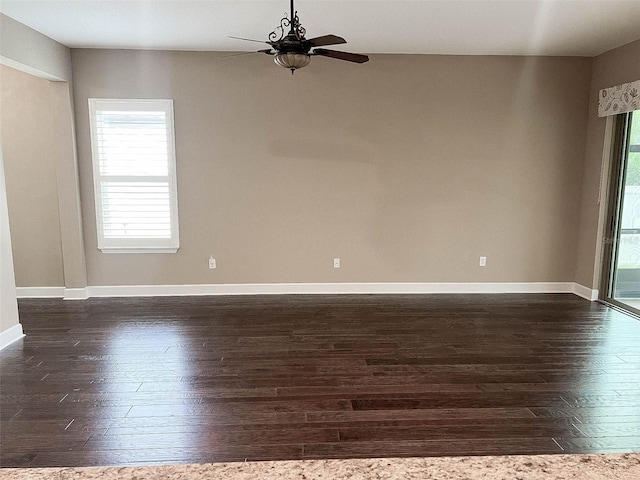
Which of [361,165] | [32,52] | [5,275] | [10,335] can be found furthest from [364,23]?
[10,335]

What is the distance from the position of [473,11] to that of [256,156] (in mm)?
2683

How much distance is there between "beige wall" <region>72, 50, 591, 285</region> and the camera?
497 cm

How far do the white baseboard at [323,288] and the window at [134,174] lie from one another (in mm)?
514

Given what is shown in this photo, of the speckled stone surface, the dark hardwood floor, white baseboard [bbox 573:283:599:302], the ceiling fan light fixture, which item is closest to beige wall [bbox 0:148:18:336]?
the dark hardwood floor

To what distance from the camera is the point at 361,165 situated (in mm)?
5152

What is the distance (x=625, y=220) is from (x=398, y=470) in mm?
5262

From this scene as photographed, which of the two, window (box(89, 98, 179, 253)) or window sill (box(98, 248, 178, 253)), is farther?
window sill (box(98, 248, 178, 253))

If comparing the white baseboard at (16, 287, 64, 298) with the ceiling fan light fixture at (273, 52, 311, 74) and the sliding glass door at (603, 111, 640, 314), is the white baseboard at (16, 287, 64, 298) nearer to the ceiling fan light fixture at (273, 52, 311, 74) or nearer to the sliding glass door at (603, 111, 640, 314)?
the ceiling fan light fixture at (273, 52, 311, 74)

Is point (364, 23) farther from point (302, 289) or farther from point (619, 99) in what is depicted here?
point (302, 289)

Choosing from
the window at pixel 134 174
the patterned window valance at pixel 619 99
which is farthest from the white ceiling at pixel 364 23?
the window at pixel 134 174

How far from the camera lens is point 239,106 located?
16.4 feet

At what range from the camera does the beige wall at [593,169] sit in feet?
15.7

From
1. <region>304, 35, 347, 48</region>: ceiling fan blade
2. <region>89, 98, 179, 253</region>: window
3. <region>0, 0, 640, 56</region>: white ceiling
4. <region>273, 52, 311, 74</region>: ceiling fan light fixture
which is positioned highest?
<region>0, 0, 640, 56</region>: white ceiling

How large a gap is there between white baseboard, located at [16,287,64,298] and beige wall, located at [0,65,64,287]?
1.9 inches
